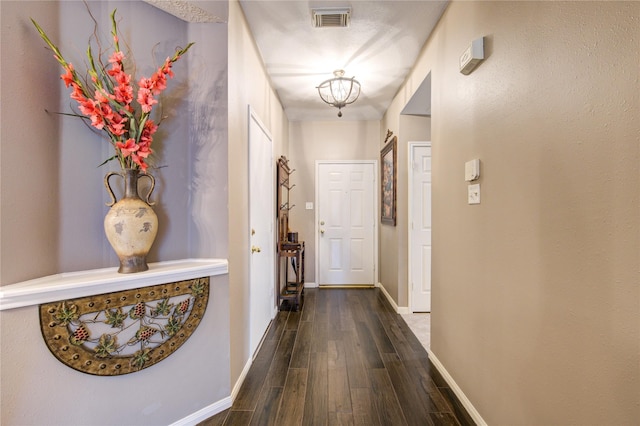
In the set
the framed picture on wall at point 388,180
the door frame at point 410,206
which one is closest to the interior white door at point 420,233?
the door frame at point 410,206

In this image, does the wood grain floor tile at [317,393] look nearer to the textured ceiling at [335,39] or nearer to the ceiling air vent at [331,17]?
the textured ceiling at [335,39]

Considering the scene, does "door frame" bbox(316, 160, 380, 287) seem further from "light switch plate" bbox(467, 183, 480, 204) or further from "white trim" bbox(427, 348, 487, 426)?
"light switch plate" bbox(467, 183, 480, 204)

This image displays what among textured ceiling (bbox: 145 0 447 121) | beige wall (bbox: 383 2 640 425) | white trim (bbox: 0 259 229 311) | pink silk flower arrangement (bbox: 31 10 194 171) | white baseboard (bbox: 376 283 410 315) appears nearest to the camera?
beige wall (bbox: 383 2 640 425)

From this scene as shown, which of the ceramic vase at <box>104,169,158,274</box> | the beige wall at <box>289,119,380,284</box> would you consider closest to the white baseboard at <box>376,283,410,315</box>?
the beige wall at <box>289,119,380,284</box>

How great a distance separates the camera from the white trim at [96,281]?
1.07 metres

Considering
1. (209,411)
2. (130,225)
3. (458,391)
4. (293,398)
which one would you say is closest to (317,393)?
(293,398)

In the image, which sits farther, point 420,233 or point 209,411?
point 420,233

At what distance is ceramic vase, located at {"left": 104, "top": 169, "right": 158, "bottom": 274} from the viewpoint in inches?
50.6

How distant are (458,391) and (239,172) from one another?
79.7 inches

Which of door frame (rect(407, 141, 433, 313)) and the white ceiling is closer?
the white ceiling

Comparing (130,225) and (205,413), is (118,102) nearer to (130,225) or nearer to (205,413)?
(130,225)

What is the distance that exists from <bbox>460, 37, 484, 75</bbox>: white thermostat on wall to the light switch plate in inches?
26.3

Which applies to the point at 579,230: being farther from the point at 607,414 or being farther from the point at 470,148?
the point at 470,148

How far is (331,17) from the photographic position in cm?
194
